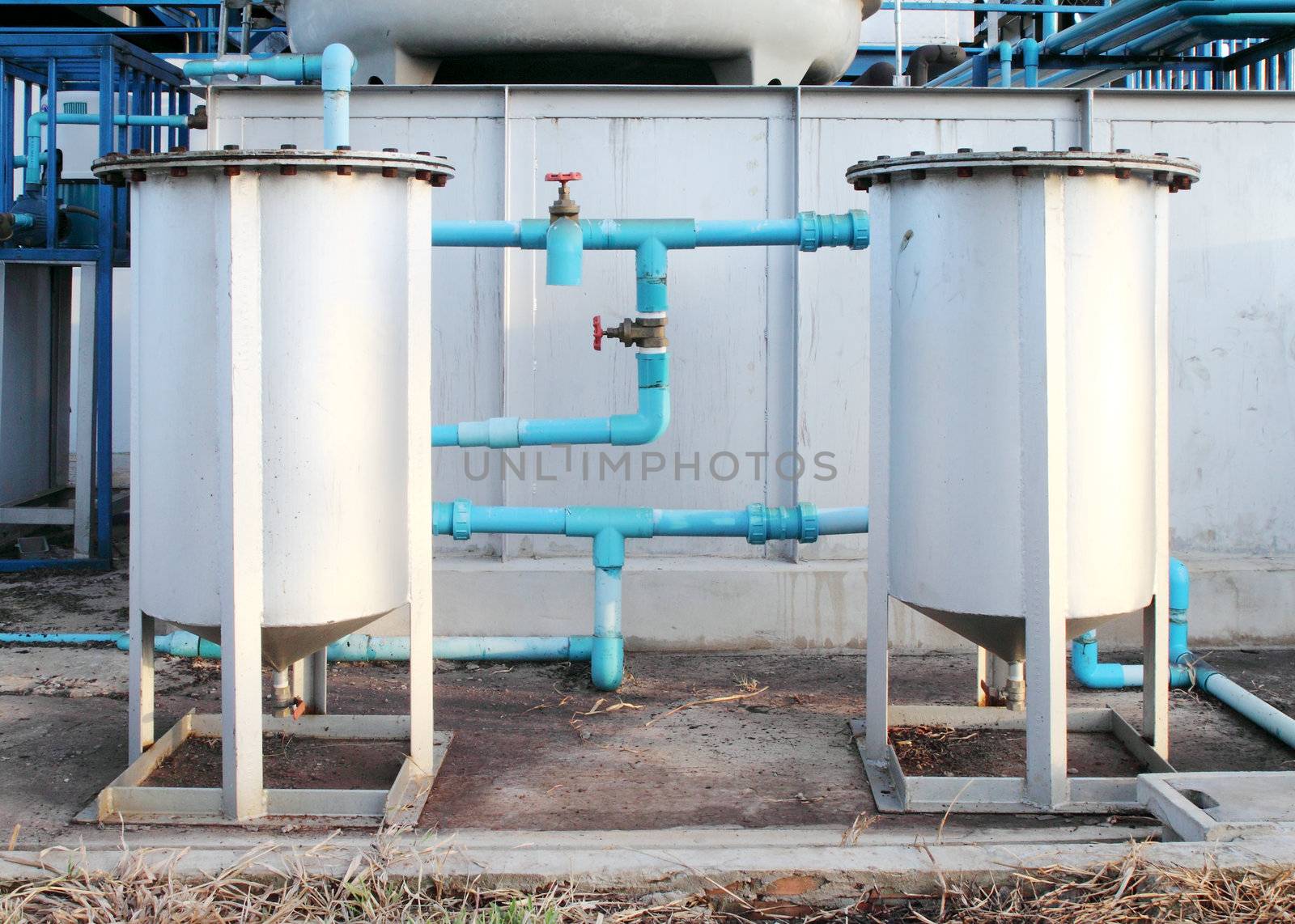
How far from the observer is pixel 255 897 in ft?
8.64

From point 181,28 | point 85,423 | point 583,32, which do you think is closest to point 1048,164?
point 583,32

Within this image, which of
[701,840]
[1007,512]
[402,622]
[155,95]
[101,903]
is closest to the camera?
[101,903]

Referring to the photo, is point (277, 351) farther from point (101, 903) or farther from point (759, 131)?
point (759, 131)

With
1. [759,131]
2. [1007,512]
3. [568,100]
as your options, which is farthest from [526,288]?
[1007,512]

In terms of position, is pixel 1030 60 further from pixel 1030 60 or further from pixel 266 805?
pixel 266 805

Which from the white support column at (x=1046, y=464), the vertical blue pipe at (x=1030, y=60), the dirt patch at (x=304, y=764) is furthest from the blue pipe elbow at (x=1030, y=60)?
the dirt patch at (x=304, y=764)

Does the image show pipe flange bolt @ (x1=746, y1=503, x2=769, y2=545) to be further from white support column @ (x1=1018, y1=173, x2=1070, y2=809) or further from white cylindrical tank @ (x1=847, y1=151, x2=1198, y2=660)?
white support column @ (x1=1018, y1=173, x2=1070, y2=809)

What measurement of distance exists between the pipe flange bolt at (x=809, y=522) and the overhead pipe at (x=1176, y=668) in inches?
38.0

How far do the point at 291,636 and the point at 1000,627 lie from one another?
1816 millimetres

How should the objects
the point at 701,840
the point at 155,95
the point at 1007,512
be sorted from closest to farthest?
1. the point at 701,840
2. the point at 1007,512
3. the point at 155,95

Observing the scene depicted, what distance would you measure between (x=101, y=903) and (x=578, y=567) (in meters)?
2.58

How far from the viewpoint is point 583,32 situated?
5043 millimetres

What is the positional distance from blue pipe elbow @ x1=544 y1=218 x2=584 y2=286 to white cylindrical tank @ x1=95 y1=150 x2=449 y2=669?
2.95 feet

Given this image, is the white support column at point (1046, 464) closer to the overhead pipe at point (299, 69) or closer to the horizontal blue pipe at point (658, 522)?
the horizontal blue pipe at point (658, 522)
